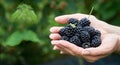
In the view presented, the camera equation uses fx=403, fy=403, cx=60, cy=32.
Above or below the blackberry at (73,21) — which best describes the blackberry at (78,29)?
below

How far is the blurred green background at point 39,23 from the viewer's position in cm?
300

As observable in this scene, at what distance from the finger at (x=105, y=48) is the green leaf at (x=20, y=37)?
636 mm

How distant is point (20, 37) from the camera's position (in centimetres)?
269

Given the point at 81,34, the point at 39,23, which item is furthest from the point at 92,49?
the point at 39,23

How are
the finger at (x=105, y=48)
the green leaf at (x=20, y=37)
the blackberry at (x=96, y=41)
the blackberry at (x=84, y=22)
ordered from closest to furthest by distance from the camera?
the finger at (x=105, y=48) → the blackberry at (x=96, y=41) → the blackberry at (x=84, y=22) → the green leaf at (x=20, y=37)

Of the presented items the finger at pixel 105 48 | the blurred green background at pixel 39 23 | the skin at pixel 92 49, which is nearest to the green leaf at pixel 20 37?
the blurred green background at pixel 39 23

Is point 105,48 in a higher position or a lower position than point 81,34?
lower

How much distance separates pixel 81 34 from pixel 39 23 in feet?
2.87

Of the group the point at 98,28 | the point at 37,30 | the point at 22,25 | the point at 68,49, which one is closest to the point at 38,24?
the point at 37,30

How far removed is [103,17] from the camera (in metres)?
3.19

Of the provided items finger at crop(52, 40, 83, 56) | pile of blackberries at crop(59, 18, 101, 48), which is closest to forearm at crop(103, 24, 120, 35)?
pile of blackberries at crop(59, 18, 101, 48)

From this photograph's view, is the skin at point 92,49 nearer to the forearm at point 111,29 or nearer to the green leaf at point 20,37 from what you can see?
the forearm at point 111,29

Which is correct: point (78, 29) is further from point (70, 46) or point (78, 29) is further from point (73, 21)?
point (70, 46)

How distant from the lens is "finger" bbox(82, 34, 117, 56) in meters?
2.05
